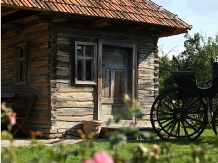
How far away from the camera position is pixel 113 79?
12.5m

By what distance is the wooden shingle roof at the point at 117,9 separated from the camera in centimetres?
1032

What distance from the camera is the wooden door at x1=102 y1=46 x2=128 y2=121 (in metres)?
12.3

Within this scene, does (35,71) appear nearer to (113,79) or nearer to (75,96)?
(75,96)

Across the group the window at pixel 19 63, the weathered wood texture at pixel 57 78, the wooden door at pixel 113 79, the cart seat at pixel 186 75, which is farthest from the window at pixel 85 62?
the cart seat at pixel 186 75

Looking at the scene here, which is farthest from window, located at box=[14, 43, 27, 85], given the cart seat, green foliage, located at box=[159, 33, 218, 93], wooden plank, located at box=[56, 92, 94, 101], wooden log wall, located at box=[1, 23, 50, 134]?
green foliage, located at box=[159, 33, 218, 93]

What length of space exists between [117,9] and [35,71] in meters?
2.57

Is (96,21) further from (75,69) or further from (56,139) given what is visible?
(56,139)

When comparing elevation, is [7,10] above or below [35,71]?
above

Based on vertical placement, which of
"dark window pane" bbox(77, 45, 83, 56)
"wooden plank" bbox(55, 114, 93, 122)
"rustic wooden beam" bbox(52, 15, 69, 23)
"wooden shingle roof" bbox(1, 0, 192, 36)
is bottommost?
"wooden plank" bbox(55, 114, 93, 122)

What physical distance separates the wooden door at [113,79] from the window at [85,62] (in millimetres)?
447

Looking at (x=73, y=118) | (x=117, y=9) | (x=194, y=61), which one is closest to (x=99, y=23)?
(x=117, y=9)

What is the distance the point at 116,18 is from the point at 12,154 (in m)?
9.33

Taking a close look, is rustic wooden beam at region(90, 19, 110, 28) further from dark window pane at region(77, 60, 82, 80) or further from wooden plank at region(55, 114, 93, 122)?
wooden plank at region(55, 114, 93, 122)

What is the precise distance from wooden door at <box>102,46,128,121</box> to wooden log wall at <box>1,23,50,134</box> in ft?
5.48
